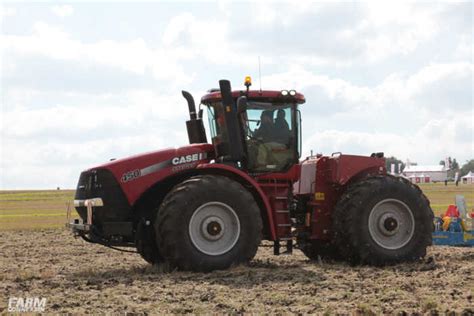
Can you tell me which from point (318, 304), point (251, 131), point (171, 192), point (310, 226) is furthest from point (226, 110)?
point (318, 304)

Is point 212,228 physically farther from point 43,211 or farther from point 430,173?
point 430,173

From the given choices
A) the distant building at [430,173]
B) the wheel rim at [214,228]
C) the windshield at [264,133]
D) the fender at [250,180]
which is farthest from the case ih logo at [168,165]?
the distant building at [430,173]

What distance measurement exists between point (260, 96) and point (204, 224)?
246 centimetres

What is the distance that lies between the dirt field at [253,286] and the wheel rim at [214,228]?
45 cm

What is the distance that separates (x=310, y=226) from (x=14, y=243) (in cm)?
895

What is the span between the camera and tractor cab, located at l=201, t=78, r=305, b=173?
11336mm

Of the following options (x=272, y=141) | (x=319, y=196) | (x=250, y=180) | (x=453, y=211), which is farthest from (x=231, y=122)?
(x=453, y=211)

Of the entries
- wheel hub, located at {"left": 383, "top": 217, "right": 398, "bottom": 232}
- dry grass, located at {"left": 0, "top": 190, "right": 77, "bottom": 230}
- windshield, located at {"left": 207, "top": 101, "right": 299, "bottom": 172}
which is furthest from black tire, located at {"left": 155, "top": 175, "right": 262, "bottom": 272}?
dry grass, located at {"left": 0, "top": 190, "right": 77, "bottom": 230}

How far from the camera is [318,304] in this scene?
771cm

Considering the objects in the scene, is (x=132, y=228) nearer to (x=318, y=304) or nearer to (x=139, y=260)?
(x=139, y=260)

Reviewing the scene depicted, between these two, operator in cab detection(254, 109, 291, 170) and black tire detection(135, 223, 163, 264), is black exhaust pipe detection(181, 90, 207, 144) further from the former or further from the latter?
black tire detection(135, 223, 163, 264)

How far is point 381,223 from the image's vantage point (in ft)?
37.6

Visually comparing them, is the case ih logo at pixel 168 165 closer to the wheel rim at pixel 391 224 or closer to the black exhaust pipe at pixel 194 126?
the black exhaust pipe at pixel 194 126

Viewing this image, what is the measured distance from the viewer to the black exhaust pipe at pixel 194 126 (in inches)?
491
